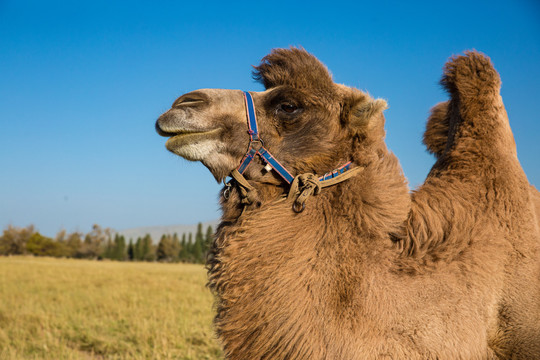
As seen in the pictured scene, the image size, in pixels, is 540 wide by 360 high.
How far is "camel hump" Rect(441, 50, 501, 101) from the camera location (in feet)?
10.7

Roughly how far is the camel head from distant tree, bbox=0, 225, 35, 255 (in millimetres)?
74642

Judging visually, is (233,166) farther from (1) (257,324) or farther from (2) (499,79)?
(2) (499,79)

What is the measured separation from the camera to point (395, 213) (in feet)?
8.33

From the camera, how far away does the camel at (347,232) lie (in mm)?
2234

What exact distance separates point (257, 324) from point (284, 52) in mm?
1793

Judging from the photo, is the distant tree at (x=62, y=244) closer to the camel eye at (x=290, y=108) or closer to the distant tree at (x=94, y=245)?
the distant tree at (x=94, y=245)

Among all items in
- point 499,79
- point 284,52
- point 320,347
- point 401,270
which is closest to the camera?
point 320,347

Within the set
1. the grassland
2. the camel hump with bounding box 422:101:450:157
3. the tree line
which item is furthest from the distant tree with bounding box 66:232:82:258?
the camel hump with bounding box 422:101:450:157

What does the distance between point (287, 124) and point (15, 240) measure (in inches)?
2979

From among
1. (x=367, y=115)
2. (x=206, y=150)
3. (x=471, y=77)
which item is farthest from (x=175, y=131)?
(x=471, y=77)

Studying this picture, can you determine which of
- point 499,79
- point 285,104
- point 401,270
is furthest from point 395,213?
point 499,79

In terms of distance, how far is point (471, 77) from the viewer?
3.34 meters

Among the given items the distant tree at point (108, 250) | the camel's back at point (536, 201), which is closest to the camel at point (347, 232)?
the camel's back at point (536, 201)

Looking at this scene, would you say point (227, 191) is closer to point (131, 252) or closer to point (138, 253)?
point (138, 253)
